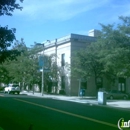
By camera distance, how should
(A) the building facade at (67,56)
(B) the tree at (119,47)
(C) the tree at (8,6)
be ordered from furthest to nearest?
(A) the building facade at (67,56), (B) the tree at (119,47), (C) the tree at (8,6)

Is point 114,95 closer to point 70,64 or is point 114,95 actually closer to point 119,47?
point 70,64

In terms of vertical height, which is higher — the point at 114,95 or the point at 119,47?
the point at 119,47

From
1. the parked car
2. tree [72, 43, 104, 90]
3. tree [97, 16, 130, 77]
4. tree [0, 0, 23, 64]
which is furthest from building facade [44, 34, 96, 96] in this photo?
tree [0, 0, 23, 64]

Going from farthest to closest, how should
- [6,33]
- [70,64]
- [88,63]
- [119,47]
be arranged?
[70,64] → [88,63] → [119,47] → [6,33]

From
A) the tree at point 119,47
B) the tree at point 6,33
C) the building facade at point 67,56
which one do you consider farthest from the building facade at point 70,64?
the tree at point 6,33

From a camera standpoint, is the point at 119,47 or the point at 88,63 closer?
the point at 119,47

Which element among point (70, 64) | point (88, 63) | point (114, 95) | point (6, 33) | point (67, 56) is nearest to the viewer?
point (6, 33)

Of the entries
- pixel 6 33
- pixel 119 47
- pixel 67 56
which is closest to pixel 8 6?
pixel 6 33

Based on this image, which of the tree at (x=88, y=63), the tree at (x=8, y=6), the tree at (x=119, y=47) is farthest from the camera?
the tree at (x=88, y=63)

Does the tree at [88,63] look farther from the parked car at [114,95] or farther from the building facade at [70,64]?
the building facade at [70,64]

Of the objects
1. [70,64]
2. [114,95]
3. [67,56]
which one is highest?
[67,56]

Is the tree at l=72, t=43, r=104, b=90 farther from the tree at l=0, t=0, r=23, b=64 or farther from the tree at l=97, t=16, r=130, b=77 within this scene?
the tree at l=0, t=0, r=23, b=64

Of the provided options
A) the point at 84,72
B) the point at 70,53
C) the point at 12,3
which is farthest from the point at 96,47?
the point at 12,3

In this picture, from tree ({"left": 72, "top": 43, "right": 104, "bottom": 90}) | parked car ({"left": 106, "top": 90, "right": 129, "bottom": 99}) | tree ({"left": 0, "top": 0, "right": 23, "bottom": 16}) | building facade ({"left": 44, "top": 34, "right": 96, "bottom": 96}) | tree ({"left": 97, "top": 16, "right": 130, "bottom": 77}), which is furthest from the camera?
building facade ({"left": 44, "top": 34, "right": 96, "bottom": 96})
